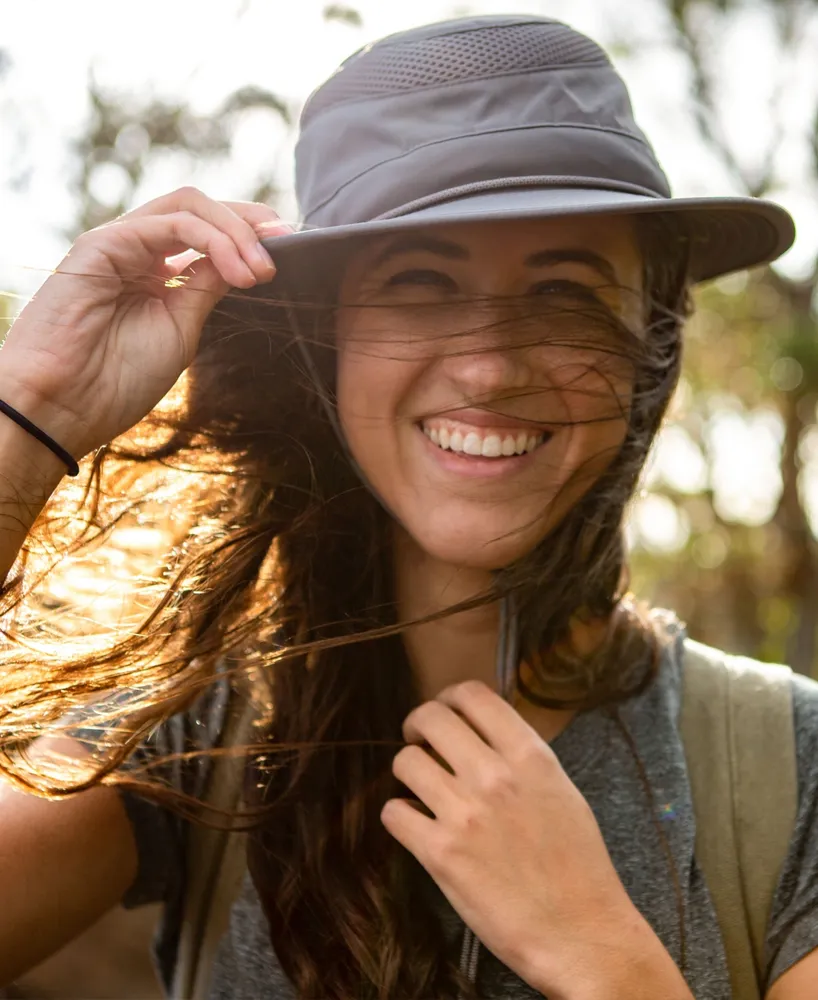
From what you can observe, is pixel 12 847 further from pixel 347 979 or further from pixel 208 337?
pixel 208 337

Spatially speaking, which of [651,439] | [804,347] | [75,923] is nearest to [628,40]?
[804,347]

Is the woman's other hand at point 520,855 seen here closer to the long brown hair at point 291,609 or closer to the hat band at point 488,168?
the long brown hair at point 291,609

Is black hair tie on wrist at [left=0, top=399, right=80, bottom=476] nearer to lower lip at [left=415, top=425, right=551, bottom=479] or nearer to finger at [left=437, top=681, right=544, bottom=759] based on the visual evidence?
lower lip at [left=415, top=425, right=551, bottom=479]

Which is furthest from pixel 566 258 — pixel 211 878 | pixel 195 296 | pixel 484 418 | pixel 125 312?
pixel 211 878

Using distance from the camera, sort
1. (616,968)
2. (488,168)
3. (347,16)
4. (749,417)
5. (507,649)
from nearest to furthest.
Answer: (616,968), (488,168), (507,649), (347,16), (749,417)

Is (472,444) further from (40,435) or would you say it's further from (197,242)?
(40,435)

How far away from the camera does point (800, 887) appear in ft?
4.90

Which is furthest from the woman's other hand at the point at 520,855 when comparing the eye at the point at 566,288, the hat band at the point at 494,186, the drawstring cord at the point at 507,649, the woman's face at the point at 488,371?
the hat band at the point at 494,186

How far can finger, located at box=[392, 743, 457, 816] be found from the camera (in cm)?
154

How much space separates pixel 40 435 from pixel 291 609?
560 mm

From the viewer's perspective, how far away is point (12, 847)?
1.62m

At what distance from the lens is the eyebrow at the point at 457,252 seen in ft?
5.01

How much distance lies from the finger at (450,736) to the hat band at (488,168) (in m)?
0.78

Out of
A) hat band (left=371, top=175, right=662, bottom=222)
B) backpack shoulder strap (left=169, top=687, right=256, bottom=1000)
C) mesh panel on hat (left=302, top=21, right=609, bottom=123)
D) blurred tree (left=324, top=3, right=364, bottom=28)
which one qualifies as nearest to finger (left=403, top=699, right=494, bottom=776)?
backpack shoulder strap (left=169, top=687, right=256, bottom=1000)
